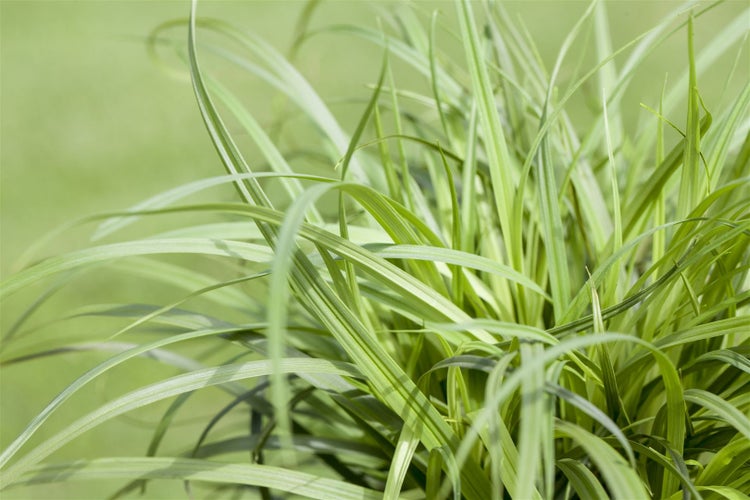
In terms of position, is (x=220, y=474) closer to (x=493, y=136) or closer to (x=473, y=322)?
(x=473, y=322)

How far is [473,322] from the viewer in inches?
16.0

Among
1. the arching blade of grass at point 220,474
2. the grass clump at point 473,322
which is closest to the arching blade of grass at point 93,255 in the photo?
the grass clump at point 473,322

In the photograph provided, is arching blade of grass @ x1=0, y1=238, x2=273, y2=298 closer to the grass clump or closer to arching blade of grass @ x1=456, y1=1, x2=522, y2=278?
the grass clump

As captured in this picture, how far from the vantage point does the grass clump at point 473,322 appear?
458mm

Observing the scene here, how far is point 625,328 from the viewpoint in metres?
0.55

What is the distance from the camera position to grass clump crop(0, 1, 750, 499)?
458 millimetres

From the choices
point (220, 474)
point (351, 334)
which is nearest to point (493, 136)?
point (351, 334)

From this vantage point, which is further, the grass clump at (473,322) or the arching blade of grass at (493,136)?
the arching blade of grass at (493,136)

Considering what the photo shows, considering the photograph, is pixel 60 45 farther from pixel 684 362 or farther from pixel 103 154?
pixel 684 362

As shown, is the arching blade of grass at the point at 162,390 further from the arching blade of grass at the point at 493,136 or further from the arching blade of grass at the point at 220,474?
the arching blade of grass at the point at 493,136

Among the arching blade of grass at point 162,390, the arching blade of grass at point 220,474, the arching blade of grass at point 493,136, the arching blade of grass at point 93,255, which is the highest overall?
the arching blade of grass at point 493,136

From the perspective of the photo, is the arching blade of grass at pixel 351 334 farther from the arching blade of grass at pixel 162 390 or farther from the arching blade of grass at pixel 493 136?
the arching blade of grass at pixel 493 136

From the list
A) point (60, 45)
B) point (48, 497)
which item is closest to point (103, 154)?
point (60, 45)

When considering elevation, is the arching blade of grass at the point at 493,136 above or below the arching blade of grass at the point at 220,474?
above
